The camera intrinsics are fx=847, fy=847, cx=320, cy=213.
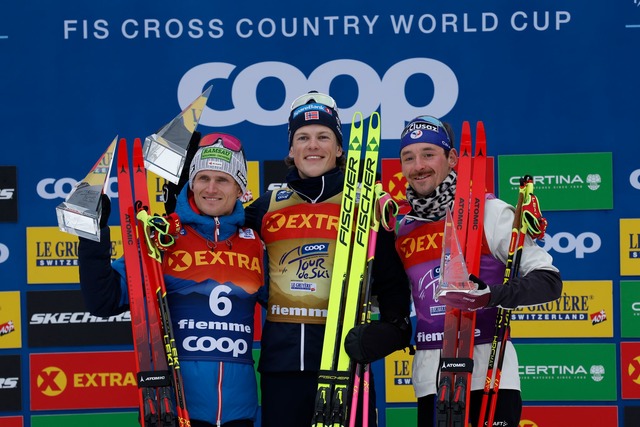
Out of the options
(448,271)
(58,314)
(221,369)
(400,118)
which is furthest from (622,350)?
(58,314)

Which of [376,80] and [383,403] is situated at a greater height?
[376,80]

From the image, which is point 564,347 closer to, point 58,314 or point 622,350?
point 622,350

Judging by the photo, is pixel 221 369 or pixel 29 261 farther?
pixel 29 261

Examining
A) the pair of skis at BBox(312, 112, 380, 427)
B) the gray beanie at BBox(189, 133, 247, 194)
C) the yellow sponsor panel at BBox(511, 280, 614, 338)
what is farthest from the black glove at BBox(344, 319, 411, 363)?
the yellow sponsor panel at BBox(511, 280, 614, 338)

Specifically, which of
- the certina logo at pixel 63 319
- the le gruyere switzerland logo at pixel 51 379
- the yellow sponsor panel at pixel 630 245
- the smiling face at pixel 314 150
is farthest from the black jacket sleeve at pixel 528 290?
the le gruyere switzerland logo at pixel 51 379

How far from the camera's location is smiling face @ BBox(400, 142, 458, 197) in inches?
122

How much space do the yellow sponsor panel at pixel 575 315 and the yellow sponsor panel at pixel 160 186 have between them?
1532 mm

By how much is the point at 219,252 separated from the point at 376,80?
1808mm

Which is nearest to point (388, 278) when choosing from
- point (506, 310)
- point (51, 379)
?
point (506, 310)

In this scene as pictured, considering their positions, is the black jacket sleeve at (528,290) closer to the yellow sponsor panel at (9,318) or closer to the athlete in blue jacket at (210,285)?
the athlete in blue jacket at (210,285)

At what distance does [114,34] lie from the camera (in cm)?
453

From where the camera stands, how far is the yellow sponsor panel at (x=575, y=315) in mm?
4473

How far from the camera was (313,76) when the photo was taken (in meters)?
4.51

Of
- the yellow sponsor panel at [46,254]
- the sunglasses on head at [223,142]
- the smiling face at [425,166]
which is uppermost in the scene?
the sunglasses on head at [223,142]
